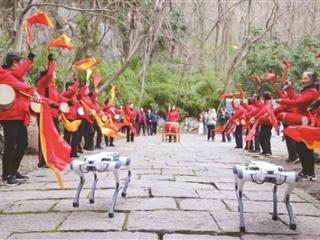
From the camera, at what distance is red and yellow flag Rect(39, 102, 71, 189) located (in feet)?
17.9

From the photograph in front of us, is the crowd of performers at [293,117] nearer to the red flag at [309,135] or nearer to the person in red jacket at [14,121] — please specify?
the red flag at [309,135]

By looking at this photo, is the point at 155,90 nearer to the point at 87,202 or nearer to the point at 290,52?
the point at 290,52

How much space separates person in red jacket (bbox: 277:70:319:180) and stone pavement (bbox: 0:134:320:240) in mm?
1167

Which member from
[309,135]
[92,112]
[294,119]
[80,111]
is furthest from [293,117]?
[92,112]

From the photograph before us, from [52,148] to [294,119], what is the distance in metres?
4.27

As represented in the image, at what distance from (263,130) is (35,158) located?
6169 millimetres

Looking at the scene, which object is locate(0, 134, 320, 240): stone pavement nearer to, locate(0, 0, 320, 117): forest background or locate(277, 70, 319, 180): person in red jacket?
locate(277, 70, 319, 180): person in red jacket

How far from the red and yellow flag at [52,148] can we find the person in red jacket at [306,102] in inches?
150

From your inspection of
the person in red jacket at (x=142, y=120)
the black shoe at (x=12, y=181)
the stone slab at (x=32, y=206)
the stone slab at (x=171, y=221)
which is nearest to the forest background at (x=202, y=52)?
the person in red jacket at (x=142, y=120)

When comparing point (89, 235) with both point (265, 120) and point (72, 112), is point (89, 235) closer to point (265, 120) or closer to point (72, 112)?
point (72, 112)

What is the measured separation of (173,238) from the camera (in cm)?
378

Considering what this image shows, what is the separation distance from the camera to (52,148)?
5648mm

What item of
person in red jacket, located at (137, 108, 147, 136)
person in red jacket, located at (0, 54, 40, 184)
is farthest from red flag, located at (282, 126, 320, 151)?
person in red jacket, located at (137, 108, 147, 136)

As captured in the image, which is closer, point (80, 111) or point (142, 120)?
point (80, 111)
